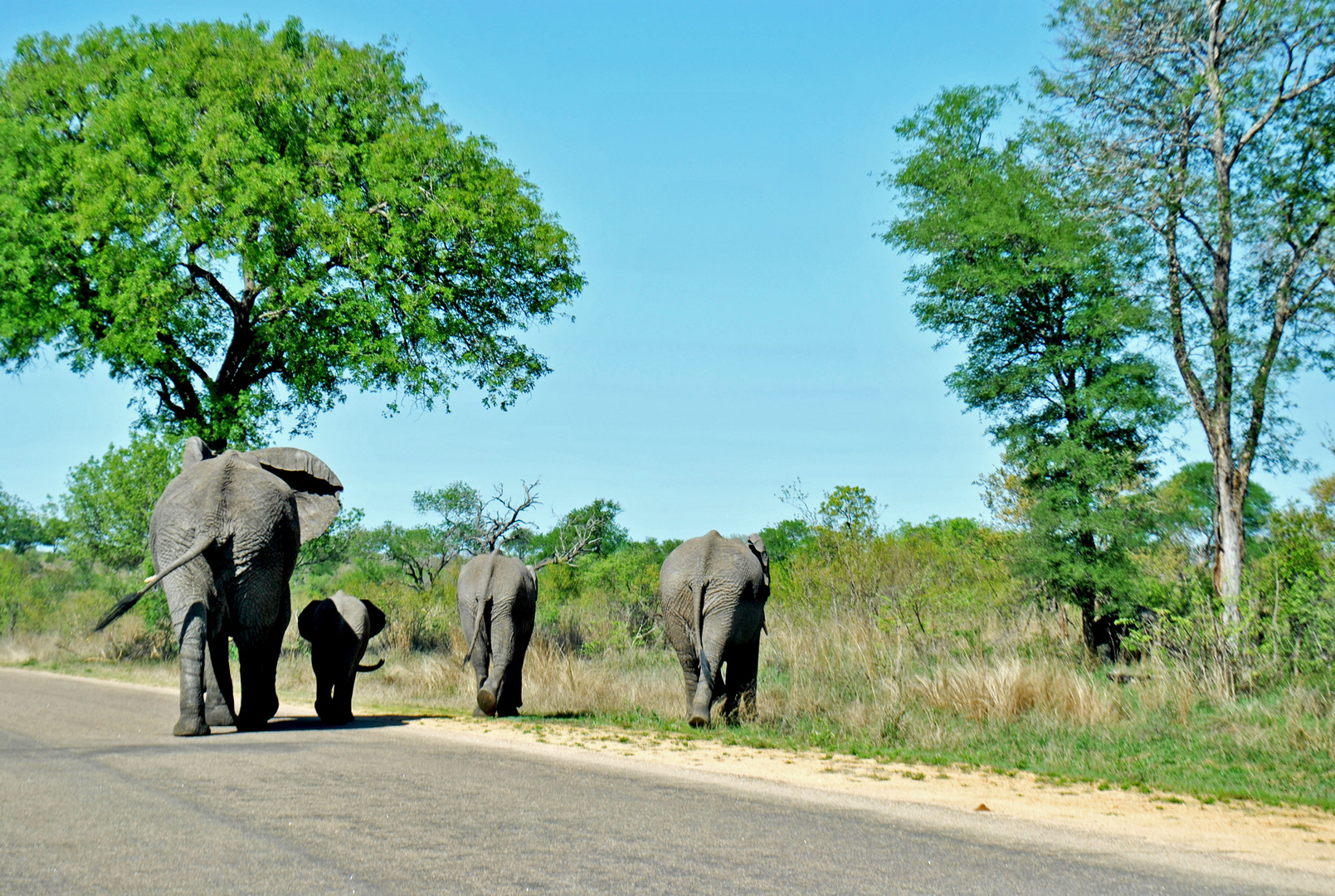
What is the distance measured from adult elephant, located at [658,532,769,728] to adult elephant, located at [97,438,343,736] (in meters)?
4.82

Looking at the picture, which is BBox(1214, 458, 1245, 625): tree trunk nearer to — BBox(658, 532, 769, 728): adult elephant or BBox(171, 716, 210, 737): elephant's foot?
BBox(658, 532, 769, 728): adult elephant

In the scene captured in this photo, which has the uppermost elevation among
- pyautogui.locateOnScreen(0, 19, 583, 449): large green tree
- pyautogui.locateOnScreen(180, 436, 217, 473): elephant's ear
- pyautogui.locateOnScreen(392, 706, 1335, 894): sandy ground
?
pyautogui.locateOnScreen(0, 19, 583, 449): large green tree

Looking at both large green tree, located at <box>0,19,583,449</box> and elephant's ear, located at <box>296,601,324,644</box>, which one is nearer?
elephant's ear, located at <box>296,601,324,644</box>

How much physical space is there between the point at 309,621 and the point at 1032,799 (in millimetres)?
8492

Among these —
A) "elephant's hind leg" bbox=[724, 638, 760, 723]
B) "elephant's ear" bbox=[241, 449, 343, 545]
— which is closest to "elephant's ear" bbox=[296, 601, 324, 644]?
"elephant's ear" bbox=[241, 449, 343, 545]

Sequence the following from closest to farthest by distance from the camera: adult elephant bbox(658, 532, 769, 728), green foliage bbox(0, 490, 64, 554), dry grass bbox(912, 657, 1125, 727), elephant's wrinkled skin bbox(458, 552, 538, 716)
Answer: dry grass bbox(912, 657, 1125, 727), adult elephant bbox(658, 532, 769, 728), elephant's wrinkled skin bbox(458, 552, 538, 716), green foliage bbox(0, 490, 64, 554)

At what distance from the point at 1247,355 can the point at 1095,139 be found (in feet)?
16.5

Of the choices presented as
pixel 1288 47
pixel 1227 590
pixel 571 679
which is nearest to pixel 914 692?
pixel 571 679

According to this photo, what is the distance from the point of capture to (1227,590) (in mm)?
18016

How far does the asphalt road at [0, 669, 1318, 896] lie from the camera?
14.9 ft

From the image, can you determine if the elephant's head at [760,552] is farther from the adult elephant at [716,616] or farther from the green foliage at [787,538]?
the green foliage at [787,538]

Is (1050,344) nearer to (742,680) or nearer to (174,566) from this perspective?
(742,680)

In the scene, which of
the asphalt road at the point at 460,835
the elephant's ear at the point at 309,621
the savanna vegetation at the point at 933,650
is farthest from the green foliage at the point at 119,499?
the asphalt road at the point at 460,835

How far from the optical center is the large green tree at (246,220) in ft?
71.0
